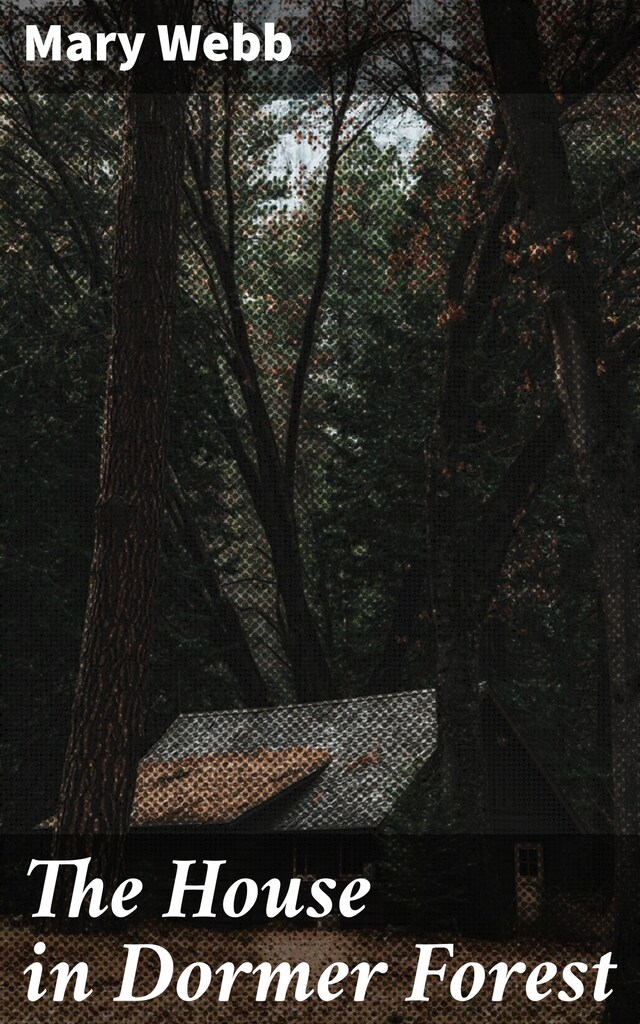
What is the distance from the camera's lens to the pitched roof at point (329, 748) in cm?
1925

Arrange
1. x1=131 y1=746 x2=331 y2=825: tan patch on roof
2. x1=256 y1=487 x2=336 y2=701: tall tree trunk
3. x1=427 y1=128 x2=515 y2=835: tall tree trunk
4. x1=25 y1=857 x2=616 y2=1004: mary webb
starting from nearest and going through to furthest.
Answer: x1=25 y1=857 x2=616 y2=1004: mary webb < x1=427 y1=128 x2=515 y2=835: tall tree trunk < x1=131 y1=746 x2=331 y2=825: tan patch on roof < x1=256 y1=487 x2=336 y2=701: tall tree trunk

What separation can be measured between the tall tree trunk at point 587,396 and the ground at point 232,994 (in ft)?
4.98

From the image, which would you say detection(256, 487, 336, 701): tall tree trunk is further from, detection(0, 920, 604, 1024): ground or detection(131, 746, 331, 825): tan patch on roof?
detection(0, 920, 604, 1024): ground

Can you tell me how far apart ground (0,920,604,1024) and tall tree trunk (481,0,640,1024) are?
1518 millimetres

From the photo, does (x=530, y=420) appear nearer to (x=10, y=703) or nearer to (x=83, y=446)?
(x=83, y=446)

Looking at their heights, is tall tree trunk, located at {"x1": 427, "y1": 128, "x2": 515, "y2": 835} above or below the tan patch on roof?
above

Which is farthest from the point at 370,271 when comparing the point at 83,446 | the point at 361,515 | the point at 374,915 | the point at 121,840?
the point at 121,840

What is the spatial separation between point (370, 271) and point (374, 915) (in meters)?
11.9

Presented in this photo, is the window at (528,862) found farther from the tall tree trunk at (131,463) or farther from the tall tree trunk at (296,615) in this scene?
the tall tree trunk at (131,463)

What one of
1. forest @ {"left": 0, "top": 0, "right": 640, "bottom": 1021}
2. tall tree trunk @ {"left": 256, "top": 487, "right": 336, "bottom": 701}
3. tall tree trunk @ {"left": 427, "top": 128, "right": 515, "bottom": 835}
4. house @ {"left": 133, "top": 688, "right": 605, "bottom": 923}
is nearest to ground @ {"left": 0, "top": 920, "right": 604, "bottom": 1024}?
forest @ {"left": 0, "top": 0, "right": 640, "bottom": 1021}

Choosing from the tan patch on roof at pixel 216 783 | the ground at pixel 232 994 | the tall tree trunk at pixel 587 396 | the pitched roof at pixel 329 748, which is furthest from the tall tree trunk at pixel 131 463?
the tan patch on roof at pixel 216 783

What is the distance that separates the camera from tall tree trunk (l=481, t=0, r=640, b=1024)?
1158cm

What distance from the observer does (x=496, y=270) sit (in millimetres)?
18516

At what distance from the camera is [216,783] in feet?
67.0
